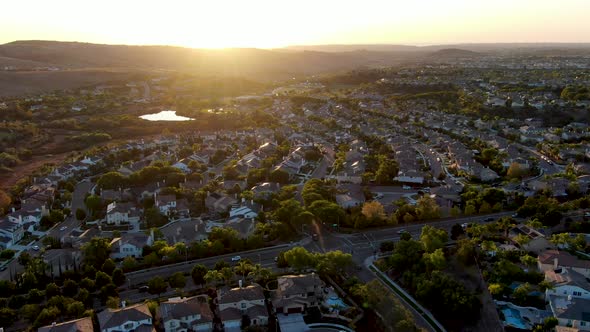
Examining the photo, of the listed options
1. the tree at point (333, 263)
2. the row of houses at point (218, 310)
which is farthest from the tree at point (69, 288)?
the tree at point (333, 263)

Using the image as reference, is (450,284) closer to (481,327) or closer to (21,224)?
(481,327)

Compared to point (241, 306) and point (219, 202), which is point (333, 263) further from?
point (219, 202)

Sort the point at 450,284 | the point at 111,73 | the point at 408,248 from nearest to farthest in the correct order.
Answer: the point at 450,284
the point at 408,248
the point at 111,73

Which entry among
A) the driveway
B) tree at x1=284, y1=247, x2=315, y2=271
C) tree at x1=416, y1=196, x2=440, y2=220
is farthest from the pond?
the driveway

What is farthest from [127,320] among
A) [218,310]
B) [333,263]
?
[333,263]

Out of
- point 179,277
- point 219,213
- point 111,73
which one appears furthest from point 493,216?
point 111,73
